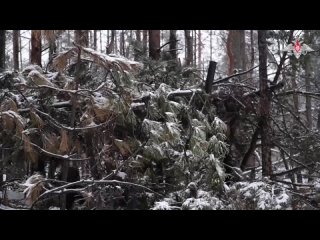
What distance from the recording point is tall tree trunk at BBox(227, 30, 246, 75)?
11.5 metres

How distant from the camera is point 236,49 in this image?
13.2 m

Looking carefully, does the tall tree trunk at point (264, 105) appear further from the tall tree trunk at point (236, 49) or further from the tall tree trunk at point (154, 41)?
the tall tree trunk at point (236, 49)

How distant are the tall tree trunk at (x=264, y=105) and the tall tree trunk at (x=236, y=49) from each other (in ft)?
18.2

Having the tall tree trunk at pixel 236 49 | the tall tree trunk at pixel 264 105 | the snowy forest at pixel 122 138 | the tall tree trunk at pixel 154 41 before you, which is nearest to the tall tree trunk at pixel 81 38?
the snowy forest at pixel 122 138

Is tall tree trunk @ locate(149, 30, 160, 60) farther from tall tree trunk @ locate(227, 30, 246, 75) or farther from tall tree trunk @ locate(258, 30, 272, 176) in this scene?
tall tree trunk @ locate(227, 30, 246, 75)

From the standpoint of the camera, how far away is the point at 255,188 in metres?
3.82

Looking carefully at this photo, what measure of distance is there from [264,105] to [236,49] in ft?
27.3

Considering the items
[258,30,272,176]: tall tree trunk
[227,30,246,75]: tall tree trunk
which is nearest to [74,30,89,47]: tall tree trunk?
[258,30,272,176]: tall tree trunk

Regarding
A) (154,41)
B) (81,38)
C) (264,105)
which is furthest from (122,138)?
(154,41)

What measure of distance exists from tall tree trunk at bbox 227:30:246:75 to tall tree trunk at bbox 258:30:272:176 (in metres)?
5.54

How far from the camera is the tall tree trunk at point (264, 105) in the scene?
Answer: 5.12 m

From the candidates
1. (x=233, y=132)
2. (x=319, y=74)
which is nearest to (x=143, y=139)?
(x=233, y=132)

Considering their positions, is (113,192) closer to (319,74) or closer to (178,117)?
(178,117)

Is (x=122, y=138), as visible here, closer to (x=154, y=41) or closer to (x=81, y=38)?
(x=81, y=38)
